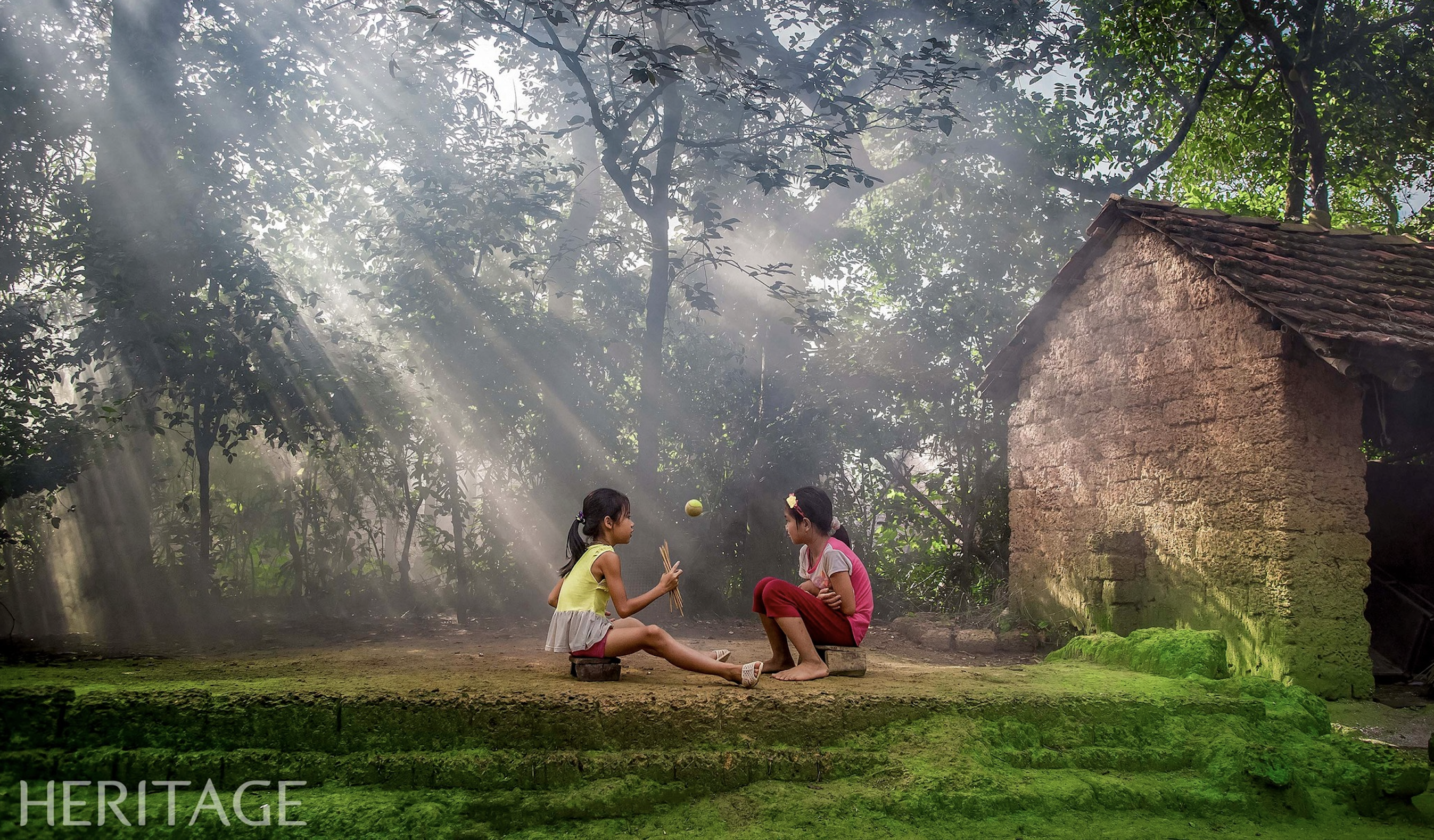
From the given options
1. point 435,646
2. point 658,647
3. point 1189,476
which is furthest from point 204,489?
point 1189,476

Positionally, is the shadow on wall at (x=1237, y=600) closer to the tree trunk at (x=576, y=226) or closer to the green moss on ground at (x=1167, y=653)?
the green moss on ground at (x=1167, y=653)

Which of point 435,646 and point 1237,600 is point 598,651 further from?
point 435,646

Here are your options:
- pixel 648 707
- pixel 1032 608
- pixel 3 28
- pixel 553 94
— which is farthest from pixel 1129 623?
pixel 553 94

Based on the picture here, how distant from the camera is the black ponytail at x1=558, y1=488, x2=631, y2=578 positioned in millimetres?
4699

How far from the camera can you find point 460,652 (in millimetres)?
8117

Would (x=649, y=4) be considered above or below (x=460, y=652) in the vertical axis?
above

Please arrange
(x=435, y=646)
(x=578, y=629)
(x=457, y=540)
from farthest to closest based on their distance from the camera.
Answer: (x=457, y=540)
(x=435, y=646)
(x=578, y=629)

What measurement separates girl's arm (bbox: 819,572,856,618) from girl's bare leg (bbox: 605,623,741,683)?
64cm

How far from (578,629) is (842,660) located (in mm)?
1398

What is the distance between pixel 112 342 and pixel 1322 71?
623 inches

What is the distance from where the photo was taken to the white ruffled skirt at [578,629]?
445cm

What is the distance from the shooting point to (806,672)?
176 inches

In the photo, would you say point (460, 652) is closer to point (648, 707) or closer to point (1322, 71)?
point (648, 707)

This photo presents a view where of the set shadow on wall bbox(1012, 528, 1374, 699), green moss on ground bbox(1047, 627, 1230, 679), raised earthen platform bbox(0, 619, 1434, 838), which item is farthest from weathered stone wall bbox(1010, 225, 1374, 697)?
raised earthen platform bbox(0, 619, 1434, 838)
